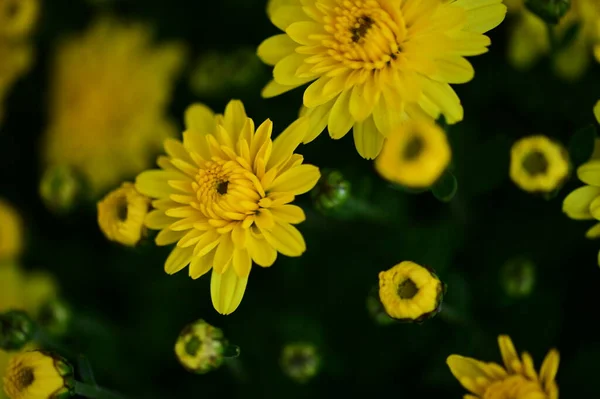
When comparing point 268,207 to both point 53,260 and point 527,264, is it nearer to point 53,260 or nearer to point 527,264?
point 527,264

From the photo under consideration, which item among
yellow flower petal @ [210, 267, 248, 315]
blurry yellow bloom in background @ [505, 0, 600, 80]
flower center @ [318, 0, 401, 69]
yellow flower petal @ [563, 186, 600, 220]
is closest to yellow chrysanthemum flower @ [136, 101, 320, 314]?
yellow flower petal @ [210, 267, 248, 315]

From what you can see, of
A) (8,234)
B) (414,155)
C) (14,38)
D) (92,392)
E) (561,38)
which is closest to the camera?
(414,155)

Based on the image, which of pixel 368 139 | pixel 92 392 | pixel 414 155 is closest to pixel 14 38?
pixel 92 392

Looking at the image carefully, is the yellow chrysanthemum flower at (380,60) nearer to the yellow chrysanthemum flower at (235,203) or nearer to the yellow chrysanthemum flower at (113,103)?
the yellow chrysanthemum flower at (235,203)

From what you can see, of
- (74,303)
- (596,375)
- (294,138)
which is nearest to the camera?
(294,138)

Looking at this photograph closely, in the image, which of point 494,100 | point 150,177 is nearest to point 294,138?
point 150,177

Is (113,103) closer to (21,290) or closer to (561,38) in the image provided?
(21,290)
